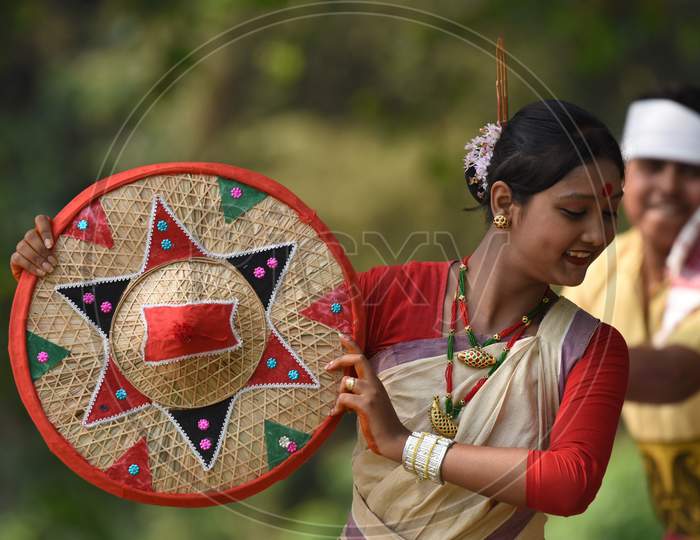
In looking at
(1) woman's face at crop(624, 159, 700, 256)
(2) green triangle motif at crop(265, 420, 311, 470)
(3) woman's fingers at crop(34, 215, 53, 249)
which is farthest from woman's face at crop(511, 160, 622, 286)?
(1) woman's face at crop(624, 159, 700, 256)

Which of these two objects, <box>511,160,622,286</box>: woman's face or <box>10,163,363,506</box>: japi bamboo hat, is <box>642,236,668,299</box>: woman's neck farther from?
<box>10,163,363,506</box>: japi bamboo hat

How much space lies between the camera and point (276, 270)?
2166 millimetres

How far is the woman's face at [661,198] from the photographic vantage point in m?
3.53

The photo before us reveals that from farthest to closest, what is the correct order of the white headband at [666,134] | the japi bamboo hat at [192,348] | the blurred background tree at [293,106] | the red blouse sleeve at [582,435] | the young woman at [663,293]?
1. the blurred background tree at [293,106]
2. the white headband at [666,134]
3. the young woman at [663,293]
4. the japi bamboo hat at [192,348]
5. the red blouse sleeve at [582,435]

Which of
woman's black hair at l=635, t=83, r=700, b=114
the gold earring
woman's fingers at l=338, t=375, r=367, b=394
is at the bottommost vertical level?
woman's fingers at l=338, t=375, r=367, b=394

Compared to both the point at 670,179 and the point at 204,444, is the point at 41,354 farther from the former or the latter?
the point at 670,179

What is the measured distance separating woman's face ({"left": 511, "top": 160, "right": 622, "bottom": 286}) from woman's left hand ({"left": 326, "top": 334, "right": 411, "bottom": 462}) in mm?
442

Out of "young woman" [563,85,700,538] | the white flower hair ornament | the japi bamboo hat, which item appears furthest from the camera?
"young woman" [563,85,700,538]

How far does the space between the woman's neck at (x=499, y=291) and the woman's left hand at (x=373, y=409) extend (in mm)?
305

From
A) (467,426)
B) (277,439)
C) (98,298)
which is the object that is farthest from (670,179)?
(98,298)

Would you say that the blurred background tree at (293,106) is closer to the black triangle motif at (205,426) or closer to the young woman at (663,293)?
the young woman at (663,293)

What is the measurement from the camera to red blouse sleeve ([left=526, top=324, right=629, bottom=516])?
190 cm

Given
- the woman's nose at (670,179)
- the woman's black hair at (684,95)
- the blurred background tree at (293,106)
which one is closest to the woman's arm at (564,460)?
the woman's nose at (670,179)

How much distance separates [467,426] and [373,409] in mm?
239
